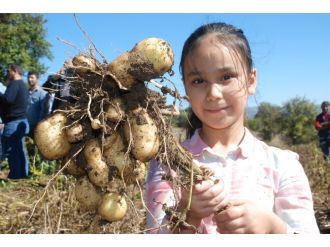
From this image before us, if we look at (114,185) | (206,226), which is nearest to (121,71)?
(114,185)

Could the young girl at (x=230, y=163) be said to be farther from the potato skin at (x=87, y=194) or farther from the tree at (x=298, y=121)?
the tree at (x=298, y=121)

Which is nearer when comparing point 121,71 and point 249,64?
point 121,71

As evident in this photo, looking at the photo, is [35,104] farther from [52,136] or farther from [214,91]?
[214,91]

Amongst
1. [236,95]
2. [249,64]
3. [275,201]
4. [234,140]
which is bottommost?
[275,201]

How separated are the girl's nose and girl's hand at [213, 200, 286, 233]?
0.39 m

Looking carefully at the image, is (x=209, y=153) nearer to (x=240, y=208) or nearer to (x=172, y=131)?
(x=172, y=131)

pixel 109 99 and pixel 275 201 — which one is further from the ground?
pixel 109 99

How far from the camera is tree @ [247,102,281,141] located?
19500 mm

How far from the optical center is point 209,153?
160cm

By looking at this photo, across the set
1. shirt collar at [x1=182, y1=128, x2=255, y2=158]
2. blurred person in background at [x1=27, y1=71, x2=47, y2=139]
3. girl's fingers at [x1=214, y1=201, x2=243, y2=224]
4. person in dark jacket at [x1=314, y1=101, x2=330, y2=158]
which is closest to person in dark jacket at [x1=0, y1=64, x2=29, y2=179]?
blurred person in background at [x1=27, y1=71, x2=47, y2=139]

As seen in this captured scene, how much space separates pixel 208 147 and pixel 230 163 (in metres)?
0.12

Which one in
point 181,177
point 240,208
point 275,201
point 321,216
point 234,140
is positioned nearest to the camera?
point 240,208

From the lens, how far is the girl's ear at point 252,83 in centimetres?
162

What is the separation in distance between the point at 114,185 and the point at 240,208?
0.44 meters
